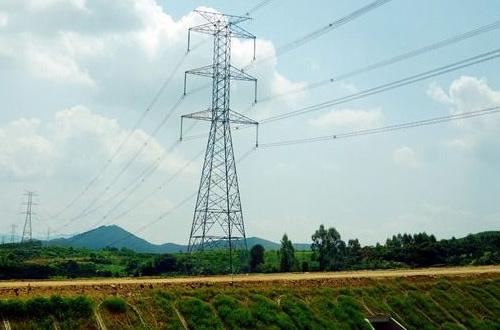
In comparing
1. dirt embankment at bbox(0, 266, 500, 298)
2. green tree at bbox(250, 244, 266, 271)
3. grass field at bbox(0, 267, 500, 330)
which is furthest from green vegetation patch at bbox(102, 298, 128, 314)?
green tree at bbox(250, 244, 266, 271)

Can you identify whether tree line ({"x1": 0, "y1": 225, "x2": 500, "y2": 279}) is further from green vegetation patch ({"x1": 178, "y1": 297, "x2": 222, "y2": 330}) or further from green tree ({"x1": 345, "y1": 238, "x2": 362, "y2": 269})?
green vegetation patch ({"x1": 178, "y1": 297, "x2": 222, "y2": 330})

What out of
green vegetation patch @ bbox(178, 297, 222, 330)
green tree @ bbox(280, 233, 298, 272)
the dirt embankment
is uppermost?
green tree @ bbox(280, 233, 298, 272)

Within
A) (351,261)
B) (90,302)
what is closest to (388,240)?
(351,261)

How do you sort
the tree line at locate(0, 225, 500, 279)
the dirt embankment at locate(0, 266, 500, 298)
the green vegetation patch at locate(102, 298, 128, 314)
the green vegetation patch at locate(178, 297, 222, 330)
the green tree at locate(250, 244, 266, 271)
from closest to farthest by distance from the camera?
the green vegetation patch at locate(102, 298, 128, 314) < the green vegetation patch at locate(178, 297, 222, 330) < the dirt embankment at locate(0, 266, 500, 298) < the tree line at locate(0, 225, 500, 279) < the green tree at locate(250, 244, 266, 271)

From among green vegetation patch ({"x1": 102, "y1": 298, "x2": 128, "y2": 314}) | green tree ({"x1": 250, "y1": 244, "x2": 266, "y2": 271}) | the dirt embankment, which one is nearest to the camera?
green vegetation patch ({"x1": 102, "y1": 298, "x2": 128, "y2": 314})

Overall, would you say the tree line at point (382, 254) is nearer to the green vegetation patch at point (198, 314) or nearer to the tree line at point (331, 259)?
the tree line at point (331, 259)

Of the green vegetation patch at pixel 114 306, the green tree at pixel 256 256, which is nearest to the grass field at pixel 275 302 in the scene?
the green vegetation patch at pixel 114 306

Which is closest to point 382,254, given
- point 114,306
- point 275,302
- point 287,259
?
point 287,259

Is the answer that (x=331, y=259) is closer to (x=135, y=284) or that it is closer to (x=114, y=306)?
(x=135, y=284)

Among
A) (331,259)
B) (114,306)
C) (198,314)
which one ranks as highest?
(331,259)

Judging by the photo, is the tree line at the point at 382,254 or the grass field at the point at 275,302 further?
the tree line at the point at 382,254

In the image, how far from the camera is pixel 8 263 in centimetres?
7812

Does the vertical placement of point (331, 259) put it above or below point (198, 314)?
above

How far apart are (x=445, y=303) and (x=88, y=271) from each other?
7234cm
